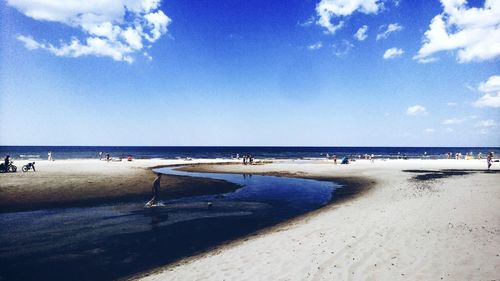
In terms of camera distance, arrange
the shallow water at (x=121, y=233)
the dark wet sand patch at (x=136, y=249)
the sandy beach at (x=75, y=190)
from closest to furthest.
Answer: the dark wet sand patch at (x=136, y=249)
the shallow water at (x=121, y=233)
the sandy beach at (x=75, y=190)

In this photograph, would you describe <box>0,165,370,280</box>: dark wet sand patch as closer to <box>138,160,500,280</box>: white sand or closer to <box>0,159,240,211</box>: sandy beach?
<box>138,160,500,280</box>: white sand

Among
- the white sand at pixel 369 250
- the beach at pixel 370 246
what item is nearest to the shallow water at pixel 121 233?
the beach at pixel 370 246

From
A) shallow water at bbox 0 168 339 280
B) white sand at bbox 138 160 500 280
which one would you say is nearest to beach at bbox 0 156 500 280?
white sand at bbox 138 160 500 280

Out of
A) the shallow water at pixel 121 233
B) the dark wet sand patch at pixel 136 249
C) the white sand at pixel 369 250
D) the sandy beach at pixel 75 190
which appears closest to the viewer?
the white sand at pixel 369 250

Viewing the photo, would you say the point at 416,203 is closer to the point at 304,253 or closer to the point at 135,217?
the point at 304,253

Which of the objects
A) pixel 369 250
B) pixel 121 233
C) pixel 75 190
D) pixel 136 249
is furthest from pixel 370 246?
pixel 75 190

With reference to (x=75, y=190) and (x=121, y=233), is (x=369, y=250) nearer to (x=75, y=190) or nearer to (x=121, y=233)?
(x=121, y=233)

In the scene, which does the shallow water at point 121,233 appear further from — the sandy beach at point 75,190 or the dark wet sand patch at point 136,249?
the sandy beach at point 75,190

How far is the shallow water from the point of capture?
34.5 feet

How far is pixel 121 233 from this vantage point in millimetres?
14281

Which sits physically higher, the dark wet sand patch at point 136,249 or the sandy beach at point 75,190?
the sandy beach at point 75,190

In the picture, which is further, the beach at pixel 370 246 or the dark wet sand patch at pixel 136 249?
the dark wet sand patch at pixel 136 249

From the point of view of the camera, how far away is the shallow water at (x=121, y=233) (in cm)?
1052

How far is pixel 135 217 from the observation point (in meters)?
17.4
